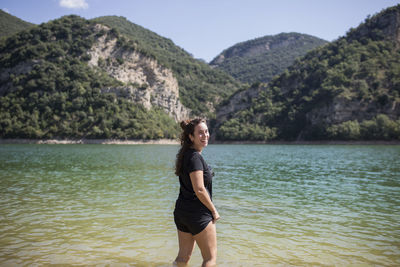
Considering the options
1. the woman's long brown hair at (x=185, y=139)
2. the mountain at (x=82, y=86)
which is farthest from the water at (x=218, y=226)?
the mountain at (x=82, y=86)

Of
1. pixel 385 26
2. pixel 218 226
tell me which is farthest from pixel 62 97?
pixel 385 26

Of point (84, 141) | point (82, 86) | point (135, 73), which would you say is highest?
point (135, 73)

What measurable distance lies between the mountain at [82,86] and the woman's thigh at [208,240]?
122 metres

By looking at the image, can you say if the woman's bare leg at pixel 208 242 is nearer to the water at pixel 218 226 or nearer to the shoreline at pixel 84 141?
the water at pixel 218 226

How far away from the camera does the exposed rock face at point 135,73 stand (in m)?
150

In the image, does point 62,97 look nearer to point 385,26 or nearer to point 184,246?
point 184,246

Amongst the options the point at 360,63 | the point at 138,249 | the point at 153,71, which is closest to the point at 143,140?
the point at 153,71

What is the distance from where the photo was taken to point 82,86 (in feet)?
452

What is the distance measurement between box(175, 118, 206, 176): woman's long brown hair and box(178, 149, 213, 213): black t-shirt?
78 mm

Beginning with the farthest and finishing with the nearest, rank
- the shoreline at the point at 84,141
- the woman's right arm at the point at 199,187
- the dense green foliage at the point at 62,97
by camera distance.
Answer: the dense green foliage at the point at 62,97, the shoreline at the point at 84,141, the woman's right arm at the point at 199,187

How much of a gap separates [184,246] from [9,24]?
8728 inches

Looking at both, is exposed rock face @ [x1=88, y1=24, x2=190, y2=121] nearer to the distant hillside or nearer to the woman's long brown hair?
the distant hillside

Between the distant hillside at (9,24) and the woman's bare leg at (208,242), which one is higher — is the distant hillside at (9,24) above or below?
above

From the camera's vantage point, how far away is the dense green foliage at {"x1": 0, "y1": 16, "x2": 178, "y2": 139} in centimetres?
11819
